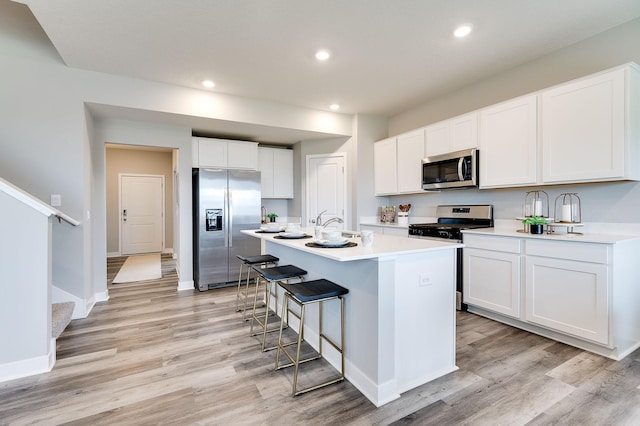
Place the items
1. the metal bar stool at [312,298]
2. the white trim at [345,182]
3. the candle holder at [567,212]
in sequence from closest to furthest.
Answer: the metal bar stool at [312,298] → the candle holder at [567,212] → the white trim at [345,182]

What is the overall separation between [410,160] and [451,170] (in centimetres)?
74

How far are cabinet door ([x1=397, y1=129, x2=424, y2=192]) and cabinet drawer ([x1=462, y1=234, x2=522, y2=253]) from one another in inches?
47.8

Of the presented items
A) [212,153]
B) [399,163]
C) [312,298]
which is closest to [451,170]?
[399,163]

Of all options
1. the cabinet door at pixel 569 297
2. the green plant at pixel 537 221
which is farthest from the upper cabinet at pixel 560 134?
the cabinet door at pixel 569 297

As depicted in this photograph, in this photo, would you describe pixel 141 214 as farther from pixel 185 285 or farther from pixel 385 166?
pixel 385 166

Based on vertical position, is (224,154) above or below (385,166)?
above

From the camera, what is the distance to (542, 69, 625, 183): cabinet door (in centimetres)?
236

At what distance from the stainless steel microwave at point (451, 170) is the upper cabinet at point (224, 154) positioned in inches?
105

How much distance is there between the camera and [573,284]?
7.87 feet

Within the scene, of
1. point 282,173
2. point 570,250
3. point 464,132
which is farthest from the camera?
→ point 282,173

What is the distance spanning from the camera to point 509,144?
10.2ft

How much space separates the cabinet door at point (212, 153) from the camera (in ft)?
14.7

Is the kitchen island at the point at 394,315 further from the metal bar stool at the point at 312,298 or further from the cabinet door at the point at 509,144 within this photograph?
the cabinet door at the point at 509,144

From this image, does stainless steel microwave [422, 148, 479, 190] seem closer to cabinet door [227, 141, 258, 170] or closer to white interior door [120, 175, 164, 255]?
cabinet door [227, 141, 258, 170]
